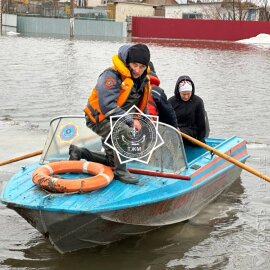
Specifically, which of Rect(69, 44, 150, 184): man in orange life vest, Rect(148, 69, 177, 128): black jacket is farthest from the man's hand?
Rect(148, 69, 177, 128): black jacket

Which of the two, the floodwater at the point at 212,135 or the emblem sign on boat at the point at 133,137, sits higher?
the emblem sign on boat at the point at 133,137

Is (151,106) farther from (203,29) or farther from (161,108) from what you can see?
(203,29)

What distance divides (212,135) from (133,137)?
22.0ft

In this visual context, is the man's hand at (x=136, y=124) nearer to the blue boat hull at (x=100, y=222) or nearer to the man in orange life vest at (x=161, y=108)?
the blue boat hull at (x=100, y=222)

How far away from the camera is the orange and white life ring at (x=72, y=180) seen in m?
5.73

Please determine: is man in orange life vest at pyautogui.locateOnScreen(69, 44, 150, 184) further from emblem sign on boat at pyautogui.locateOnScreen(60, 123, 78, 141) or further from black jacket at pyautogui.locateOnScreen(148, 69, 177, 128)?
black jacket at pyautogui.locateOnScreen(148, 69, 177, 128)

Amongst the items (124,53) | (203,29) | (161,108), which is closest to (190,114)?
(161,108)

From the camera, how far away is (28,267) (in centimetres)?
600

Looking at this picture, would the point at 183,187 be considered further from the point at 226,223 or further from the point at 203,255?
the point at 226,223

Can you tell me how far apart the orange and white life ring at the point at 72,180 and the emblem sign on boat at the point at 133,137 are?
249 millimetres

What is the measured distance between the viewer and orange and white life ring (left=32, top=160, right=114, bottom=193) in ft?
18.8

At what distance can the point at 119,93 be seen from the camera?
611 centimetres

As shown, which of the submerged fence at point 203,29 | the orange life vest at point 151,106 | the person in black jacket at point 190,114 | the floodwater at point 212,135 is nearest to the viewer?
the floodwater at point 212,135

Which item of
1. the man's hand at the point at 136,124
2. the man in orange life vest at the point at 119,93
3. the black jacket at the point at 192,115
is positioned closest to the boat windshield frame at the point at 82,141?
the man's hand at the point at 136,124
